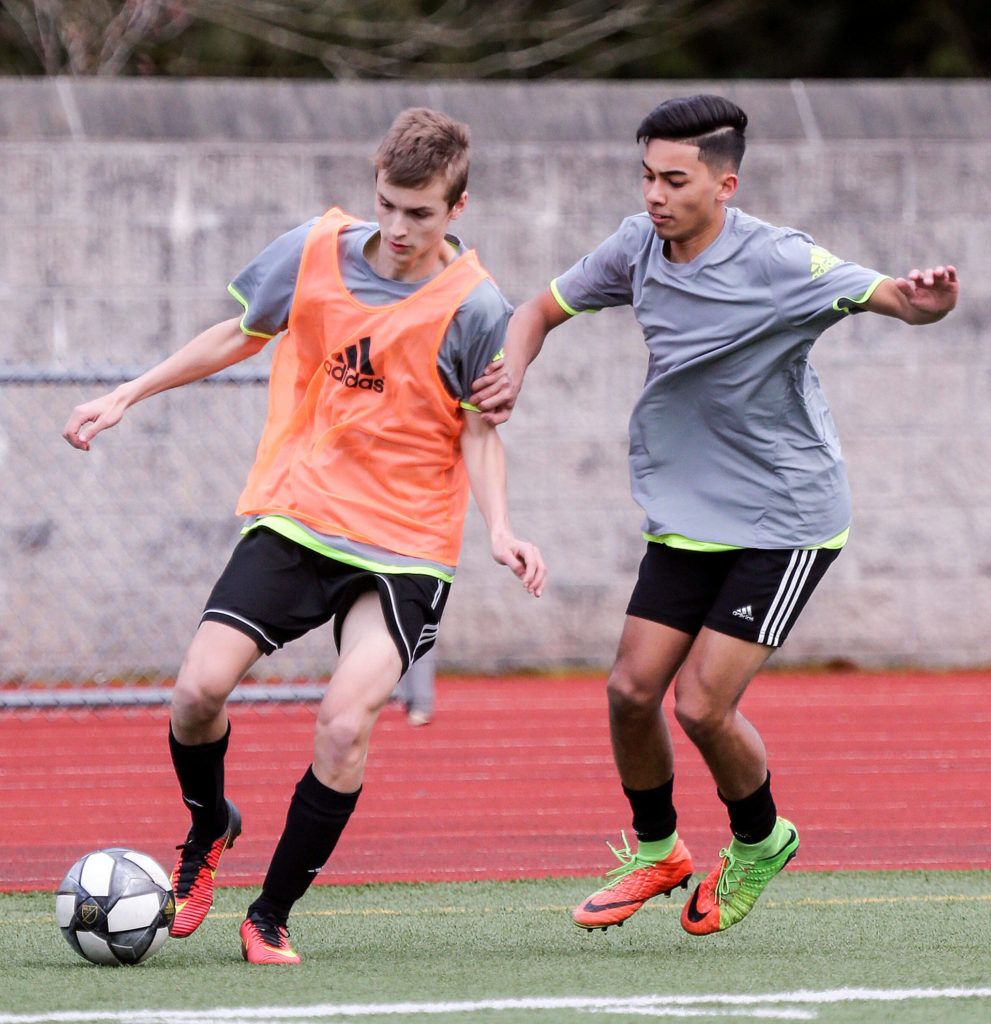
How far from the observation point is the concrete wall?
8695 millimetres

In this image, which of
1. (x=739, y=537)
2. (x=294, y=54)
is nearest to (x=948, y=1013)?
(x=739, y=537)

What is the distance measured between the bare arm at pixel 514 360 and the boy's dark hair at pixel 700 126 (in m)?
0.53

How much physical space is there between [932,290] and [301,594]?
1.64 meters

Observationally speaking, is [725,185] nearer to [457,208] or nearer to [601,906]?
[457,208]

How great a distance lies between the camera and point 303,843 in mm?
A: 3926

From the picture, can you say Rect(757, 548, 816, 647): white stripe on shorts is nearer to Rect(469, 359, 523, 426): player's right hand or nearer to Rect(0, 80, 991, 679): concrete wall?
Rect(469, 359, 523, 426): player's right hand

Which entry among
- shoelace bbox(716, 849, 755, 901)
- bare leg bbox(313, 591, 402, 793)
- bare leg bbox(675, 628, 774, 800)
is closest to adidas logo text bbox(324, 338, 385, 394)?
bare leg bbox(313, 591, 402, 793)

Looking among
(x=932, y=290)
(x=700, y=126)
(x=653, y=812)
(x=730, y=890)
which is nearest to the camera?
(x=932, y=290)

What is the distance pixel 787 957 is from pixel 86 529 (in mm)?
5541

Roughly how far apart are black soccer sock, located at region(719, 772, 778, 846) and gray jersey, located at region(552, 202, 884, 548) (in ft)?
2.14

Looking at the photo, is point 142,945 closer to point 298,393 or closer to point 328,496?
point 328,496

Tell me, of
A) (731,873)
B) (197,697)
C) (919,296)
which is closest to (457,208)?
(919,296)

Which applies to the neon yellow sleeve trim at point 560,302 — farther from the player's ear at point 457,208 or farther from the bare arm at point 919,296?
the bare arm at point 919,296

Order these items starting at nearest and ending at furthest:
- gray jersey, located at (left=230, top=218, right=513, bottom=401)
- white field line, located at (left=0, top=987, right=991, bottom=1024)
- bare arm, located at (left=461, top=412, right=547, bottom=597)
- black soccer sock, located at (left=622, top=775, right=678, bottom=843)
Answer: white field line, located at (left=0, top=987, right=991, bottom=1024), bare arm, located at (left=461, top=412, right=547, bottom=597), gray jersey, located at (left=230, top=218, right=513, bottom=401), black soccer sock, located at (left=622, top=775, right=678, bottom=843)
